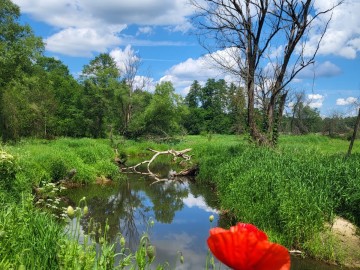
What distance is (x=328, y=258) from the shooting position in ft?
23.7

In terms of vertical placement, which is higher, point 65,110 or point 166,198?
point 65,110

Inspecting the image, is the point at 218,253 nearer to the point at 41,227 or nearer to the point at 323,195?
the point at 41,227

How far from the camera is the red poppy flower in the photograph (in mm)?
1048

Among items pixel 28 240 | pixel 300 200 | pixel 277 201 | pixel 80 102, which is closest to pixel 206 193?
pixel 277 201

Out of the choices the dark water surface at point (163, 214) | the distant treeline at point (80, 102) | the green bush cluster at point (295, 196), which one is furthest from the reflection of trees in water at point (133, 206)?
the distant treeline at point (80, 102)

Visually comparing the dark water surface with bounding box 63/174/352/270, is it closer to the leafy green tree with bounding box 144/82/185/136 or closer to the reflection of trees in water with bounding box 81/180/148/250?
the reflection of trees in water with bounding box 81/180/148/250

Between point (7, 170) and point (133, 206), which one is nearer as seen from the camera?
point (7, 170)

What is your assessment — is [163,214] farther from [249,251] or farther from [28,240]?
[249,251]

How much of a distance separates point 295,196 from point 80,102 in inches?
1308

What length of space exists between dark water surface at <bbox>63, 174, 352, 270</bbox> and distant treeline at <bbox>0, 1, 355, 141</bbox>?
689 centimetres

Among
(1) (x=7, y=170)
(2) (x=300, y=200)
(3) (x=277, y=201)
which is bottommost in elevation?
(3) (x=277, y=201)

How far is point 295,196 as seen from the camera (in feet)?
26.2

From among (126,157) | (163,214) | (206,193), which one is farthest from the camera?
(126,157)

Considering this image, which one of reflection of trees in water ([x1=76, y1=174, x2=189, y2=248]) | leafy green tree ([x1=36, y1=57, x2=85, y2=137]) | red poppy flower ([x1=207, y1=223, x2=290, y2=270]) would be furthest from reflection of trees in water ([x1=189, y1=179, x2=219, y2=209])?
leafy green tree ([x1=36, y1=57, x2=85, y2=137])
